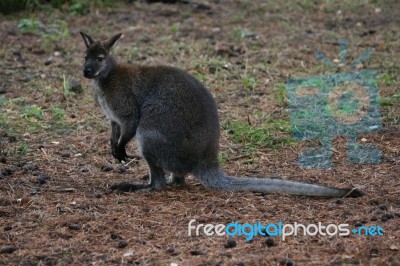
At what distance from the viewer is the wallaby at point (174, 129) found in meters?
5.53

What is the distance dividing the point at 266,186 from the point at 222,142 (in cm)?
146

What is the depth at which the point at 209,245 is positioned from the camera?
4.46m

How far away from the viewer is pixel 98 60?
5.94 meters

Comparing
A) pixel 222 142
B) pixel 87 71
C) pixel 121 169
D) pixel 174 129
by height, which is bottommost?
pixel 121 169

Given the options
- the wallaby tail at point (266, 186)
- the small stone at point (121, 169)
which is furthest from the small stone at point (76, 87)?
the wallaby tail at point (266, 186)

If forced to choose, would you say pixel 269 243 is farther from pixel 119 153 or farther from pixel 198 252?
pixel 119 153

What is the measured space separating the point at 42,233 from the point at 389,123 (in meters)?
3.63

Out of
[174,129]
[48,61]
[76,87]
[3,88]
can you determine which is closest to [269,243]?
[174,129]

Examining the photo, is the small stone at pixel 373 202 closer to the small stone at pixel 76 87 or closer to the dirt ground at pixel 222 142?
the dirt ground at pixel 222 142

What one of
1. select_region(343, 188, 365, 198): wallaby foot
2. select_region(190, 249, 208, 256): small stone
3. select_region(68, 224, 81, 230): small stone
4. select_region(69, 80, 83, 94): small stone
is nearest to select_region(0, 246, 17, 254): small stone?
select_region(68, 224, 81, 230): small stone

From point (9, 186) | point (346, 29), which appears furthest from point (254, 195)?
point (346, 29)

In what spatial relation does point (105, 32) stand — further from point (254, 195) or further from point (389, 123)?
point (254, 195)

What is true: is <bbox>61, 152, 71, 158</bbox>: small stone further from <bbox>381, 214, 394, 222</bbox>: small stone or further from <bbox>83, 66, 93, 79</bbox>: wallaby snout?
<bbox>381, 214, 394, 222</bbox>: small stone

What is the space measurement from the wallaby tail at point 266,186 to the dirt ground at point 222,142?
0.18 feet
